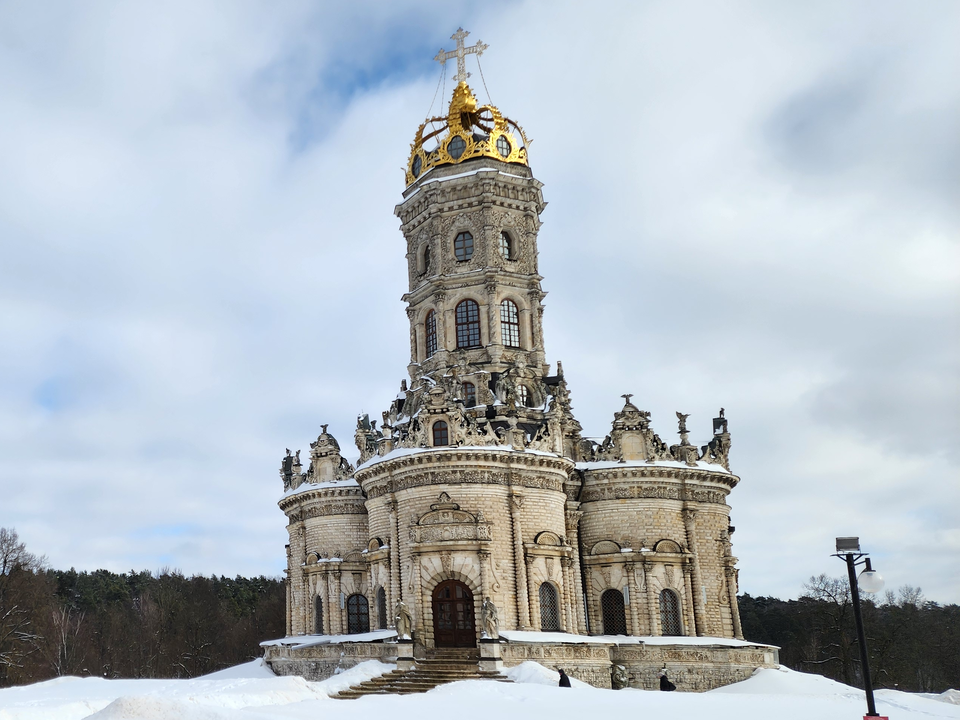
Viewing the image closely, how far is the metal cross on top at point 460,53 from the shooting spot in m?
47.0

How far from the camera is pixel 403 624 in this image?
111 ft

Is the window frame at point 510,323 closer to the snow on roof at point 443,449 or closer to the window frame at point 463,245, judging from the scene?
the window frame at point 463,245

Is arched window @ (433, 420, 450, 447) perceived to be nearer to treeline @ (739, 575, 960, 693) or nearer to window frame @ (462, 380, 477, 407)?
window frame @ (462, 380, 477, 407)

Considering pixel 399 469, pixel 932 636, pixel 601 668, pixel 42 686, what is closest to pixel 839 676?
pixel 932 636

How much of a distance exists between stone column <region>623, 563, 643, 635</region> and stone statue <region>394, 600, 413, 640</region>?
997cm

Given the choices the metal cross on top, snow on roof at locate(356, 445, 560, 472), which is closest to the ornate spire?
the metal cross on top

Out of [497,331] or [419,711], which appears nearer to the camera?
[419,711]

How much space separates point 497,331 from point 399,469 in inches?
365

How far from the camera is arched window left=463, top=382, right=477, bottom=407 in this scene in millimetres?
41250

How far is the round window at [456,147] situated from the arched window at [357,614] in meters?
21.0

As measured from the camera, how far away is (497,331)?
142 feet

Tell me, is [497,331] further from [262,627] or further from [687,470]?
[262,627]

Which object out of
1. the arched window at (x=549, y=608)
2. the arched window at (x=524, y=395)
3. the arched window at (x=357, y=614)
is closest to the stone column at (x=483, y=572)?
the arched window at (x=549, y=608)

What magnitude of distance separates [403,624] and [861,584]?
20.5 meters
